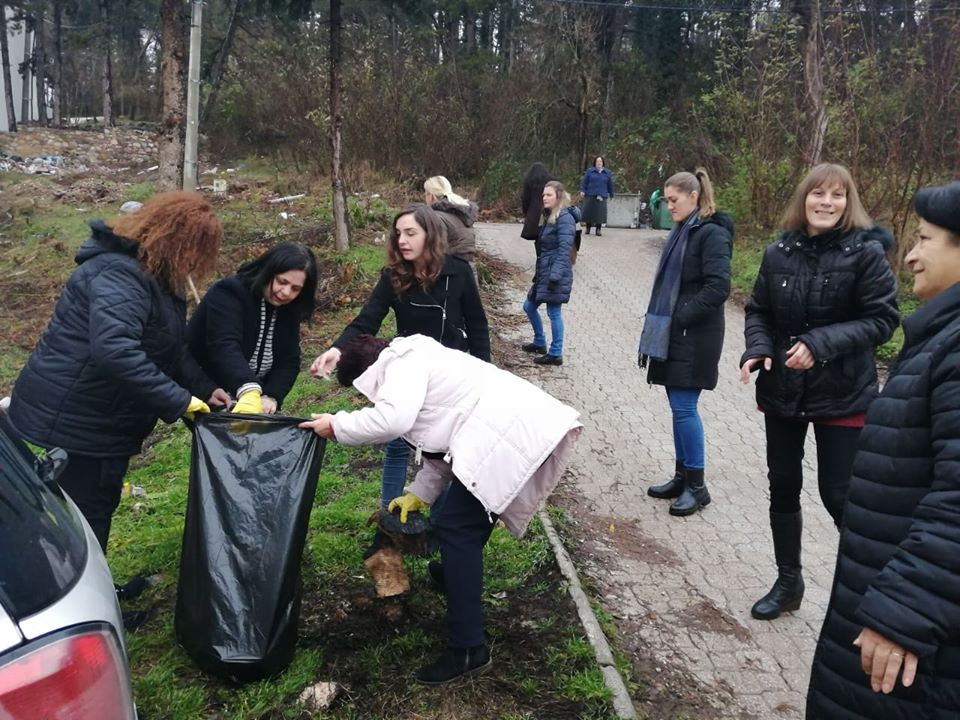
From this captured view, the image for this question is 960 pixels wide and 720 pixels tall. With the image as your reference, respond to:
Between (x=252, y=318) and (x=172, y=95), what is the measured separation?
9089 millimetres

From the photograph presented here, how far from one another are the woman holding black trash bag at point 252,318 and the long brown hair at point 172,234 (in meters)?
0.44

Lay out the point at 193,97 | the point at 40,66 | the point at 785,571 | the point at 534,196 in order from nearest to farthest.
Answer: the point at 785,571 → the point at 534,196 → the point at 193,97 → the point at 40,66

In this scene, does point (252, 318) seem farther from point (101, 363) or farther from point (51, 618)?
point (51, 618)

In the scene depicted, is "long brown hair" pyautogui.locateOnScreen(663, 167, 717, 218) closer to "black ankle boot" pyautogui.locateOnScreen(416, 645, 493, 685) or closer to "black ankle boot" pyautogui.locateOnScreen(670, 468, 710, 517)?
"black ankle boot" pyautogui.locateOnScreen(670, 468, 710, 517)

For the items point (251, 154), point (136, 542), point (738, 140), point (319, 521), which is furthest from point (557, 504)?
point (251, 154)

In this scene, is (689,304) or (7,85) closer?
(689,304)

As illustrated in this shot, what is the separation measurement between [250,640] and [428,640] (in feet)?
2.50

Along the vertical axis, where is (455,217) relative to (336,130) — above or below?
below

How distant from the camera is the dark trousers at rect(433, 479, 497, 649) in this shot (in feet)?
9.53

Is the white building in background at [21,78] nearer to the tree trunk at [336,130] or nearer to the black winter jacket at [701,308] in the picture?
the tree trunk at [336,130]

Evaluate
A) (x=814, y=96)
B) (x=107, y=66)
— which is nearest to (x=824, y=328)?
(x=814, y=96)

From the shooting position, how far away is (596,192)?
59.0ft

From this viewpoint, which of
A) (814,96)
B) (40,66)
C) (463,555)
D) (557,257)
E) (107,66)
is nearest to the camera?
(463,555)

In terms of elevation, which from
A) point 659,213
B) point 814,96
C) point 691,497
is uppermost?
point 814,96
